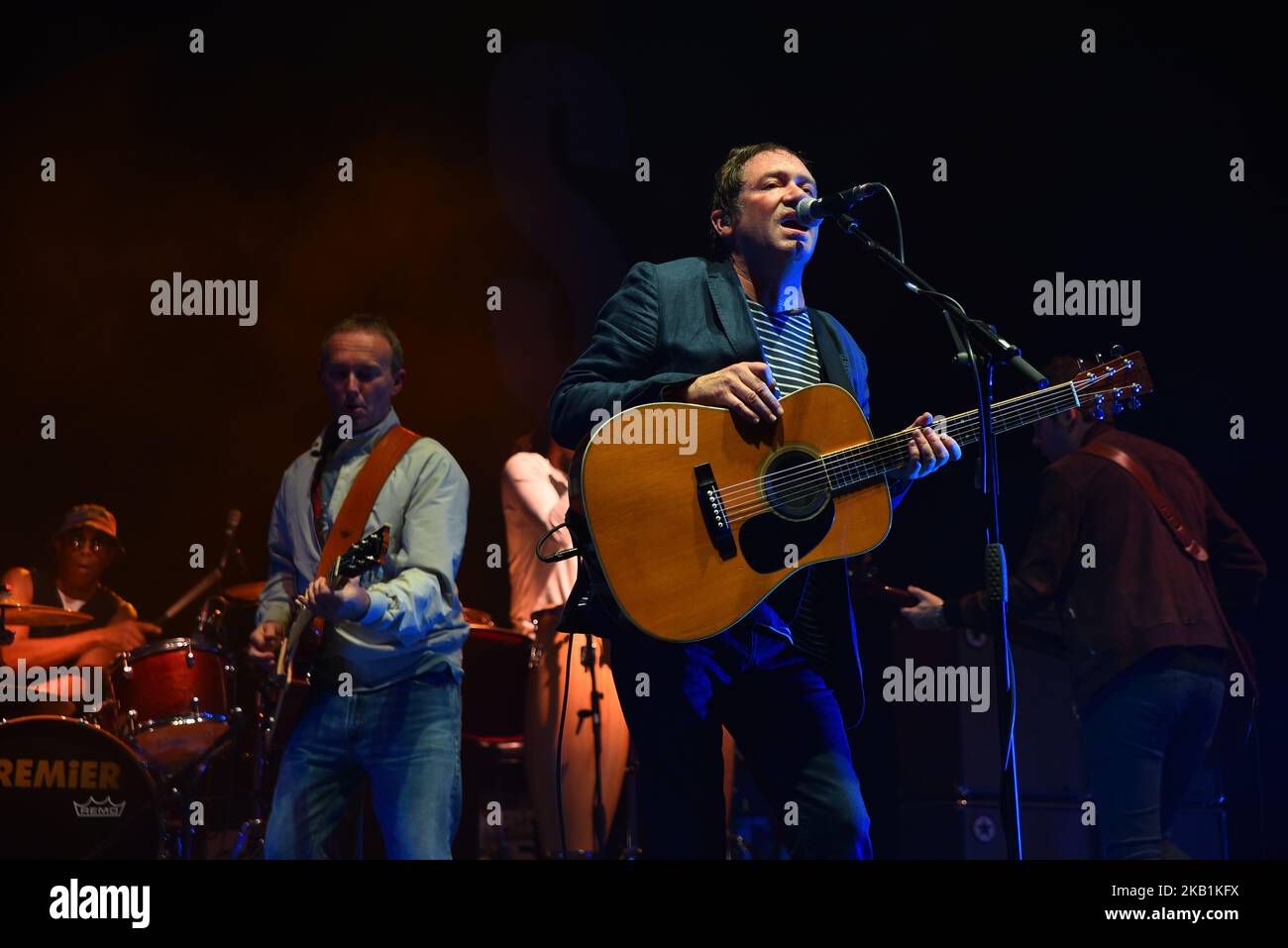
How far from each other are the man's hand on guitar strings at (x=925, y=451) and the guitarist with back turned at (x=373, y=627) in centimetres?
144

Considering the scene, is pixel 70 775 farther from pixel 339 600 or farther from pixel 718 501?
pixel 718 501

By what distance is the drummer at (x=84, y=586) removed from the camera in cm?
669

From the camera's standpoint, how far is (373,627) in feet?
11.6

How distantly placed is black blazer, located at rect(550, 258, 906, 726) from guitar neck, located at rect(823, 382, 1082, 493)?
16 cm

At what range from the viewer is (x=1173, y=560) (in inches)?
198

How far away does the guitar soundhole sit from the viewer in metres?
3.07

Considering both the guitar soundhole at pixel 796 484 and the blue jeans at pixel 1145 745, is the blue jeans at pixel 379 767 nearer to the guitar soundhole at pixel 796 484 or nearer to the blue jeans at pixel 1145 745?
the guitar soundhole at pixel 796 484

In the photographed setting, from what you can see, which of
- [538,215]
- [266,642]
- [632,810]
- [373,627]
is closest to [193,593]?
→ [538,215]

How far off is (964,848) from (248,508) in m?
4.56

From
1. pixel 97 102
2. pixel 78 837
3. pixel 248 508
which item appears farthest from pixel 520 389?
pixel 78 837

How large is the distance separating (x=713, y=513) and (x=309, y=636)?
145cm

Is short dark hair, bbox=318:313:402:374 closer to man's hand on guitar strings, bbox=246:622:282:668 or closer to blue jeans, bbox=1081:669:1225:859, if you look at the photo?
man's hand on guitar strings, bbox=246:622:282:668

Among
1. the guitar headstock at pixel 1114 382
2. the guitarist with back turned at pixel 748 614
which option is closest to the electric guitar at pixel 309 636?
the guitarist with back turned at pixel 748 614
